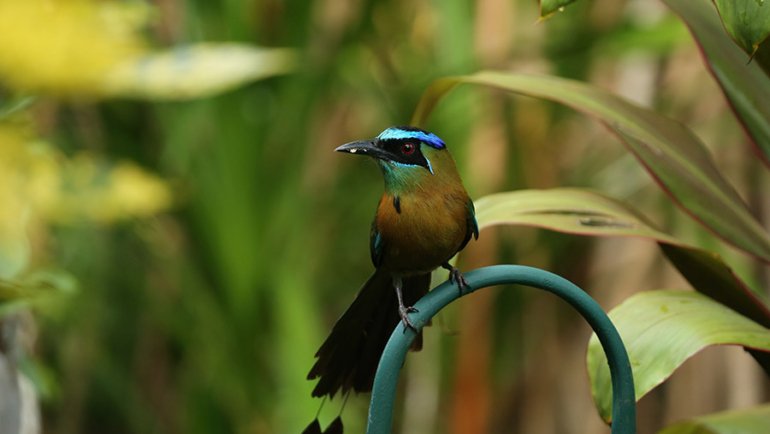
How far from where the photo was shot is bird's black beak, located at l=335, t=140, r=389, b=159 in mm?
872

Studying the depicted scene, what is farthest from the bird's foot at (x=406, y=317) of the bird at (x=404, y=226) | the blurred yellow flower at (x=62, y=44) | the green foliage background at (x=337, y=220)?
the green foliage background at (x=337, y=220)

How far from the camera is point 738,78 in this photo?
1189mm

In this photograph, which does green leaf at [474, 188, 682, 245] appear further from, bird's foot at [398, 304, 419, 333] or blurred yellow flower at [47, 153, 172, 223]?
blurred yellow flower at [47, 153, 172, 223]

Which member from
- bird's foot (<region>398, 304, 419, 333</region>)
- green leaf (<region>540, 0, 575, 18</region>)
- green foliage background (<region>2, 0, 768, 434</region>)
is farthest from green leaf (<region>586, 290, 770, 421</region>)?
green foliage background (<region>2, 0, 768, 434</region>)

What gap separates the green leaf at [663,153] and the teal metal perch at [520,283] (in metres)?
0.27

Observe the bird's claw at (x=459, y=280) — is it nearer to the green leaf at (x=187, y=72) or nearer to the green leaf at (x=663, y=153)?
the green leaf at (x=663, y=153)

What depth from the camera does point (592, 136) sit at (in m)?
3.30

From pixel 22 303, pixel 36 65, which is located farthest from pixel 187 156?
pixel 22 303

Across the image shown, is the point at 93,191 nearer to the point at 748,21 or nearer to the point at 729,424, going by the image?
the point at 729,424

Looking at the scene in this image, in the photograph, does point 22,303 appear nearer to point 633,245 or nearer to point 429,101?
point 429,101

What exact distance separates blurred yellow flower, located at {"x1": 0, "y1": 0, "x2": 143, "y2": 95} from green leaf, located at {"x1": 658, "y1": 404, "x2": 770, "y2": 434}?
1.22 metres

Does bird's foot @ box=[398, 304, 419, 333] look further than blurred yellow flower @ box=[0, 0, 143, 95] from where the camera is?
No

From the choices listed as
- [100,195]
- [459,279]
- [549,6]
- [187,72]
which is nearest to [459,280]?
[459,279]

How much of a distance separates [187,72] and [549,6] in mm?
1471
